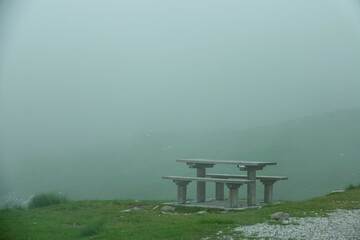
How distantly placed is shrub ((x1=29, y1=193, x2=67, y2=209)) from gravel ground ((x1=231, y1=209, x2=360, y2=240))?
738cm

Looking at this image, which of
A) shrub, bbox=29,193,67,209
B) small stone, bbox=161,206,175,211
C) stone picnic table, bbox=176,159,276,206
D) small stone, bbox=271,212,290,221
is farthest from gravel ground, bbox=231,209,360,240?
shrub, bbox=29,193,67,209

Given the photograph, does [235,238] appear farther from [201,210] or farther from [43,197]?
[43,197]

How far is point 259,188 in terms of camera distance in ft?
69.7

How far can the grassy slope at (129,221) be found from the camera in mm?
6926

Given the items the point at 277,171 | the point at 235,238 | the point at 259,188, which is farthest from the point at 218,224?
the point at 277,171

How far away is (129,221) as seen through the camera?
344 inches

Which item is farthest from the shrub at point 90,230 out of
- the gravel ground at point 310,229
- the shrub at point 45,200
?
the shrub at point 45,200

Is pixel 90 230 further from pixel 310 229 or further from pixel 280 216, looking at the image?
pixel 310 229

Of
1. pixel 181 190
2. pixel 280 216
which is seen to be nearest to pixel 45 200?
pixel 181 190

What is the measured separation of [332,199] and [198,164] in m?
3.40

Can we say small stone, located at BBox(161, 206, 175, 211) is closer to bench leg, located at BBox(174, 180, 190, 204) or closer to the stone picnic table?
bench leg, located at BBox(174, 180, 190, 204)

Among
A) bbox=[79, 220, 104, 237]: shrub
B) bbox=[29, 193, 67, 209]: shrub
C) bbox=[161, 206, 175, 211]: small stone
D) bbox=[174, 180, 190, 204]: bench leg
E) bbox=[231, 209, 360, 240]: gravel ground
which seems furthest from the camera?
bbox=[29, 193, 67, 209]: shrub

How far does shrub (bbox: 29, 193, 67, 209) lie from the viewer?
1270 cm

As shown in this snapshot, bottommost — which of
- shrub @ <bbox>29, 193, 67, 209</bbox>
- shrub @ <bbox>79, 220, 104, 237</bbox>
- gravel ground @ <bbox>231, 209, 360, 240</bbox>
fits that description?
shrub @ <bbox>29, 193, 67, 209</bbox>
